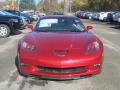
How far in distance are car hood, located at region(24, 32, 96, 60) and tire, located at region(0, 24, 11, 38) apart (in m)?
8.60

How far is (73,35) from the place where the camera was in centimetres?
714

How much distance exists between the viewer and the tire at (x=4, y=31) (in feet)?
50.8

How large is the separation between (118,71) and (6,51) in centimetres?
456

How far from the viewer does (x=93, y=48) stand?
6.41 meters

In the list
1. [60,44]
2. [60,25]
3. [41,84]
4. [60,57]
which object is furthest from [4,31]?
[60,57]

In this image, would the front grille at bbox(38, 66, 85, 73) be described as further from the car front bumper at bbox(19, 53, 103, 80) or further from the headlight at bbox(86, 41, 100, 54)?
the headlight at bbox(86, 41, 100, 54)

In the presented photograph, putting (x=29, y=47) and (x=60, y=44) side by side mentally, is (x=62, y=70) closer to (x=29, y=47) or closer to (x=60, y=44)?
(x=60, y=44)

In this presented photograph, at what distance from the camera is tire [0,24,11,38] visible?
15492 millimetres

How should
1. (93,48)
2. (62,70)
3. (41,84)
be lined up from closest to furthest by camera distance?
(62,70), (41,84), (93,48)

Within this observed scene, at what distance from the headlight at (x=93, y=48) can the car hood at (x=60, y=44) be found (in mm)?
86

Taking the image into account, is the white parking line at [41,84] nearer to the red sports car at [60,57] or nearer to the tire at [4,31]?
the red sports car at [60,57]

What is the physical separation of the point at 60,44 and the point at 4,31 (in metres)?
9.56

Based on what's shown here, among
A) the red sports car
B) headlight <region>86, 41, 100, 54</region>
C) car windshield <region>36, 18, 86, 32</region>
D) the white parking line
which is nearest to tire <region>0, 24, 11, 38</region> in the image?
car windshield <region>36, 18, 86, 32</region>

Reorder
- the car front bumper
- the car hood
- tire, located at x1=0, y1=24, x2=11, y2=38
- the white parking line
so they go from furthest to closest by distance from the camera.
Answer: tire, located at x1=0, y1=24, x2=11, y2=38
the car hood
the car front bumper
the white parking line
